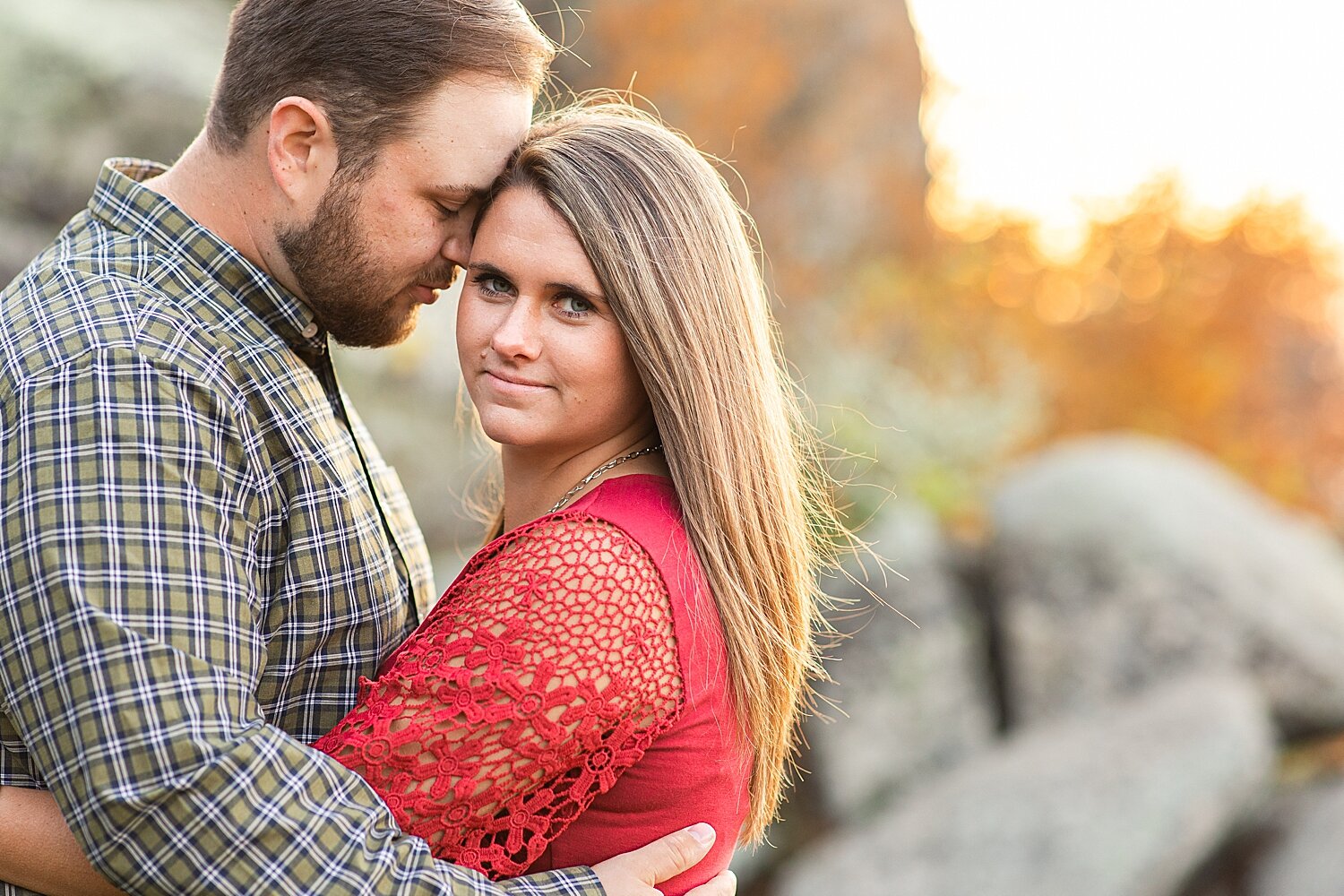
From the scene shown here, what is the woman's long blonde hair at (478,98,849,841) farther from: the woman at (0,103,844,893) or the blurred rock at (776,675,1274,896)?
the blurred rock at (776,675,1274,896)

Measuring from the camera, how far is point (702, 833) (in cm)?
175

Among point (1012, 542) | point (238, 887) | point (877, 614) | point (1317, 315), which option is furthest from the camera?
point (1317, 315)

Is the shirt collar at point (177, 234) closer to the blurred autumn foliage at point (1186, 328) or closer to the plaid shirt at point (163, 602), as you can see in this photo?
the plaid shirt at point (163, 602)

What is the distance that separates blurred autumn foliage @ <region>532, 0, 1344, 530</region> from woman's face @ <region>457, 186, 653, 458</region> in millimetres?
6036

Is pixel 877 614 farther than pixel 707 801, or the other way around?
pixel 877 614

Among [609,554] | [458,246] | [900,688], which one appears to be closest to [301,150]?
[458,246]

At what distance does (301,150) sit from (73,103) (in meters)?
4.43

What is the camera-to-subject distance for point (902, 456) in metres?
7.49

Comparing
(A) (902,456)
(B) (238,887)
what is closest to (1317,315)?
(A) (902,456)

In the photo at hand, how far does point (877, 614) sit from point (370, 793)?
446cm

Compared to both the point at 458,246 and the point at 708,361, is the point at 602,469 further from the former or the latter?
the point at 458,246

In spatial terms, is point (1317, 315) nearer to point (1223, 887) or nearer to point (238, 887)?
point (1223, 887)

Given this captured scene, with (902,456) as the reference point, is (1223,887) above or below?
below

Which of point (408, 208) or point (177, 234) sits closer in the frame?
point (177, 234)
